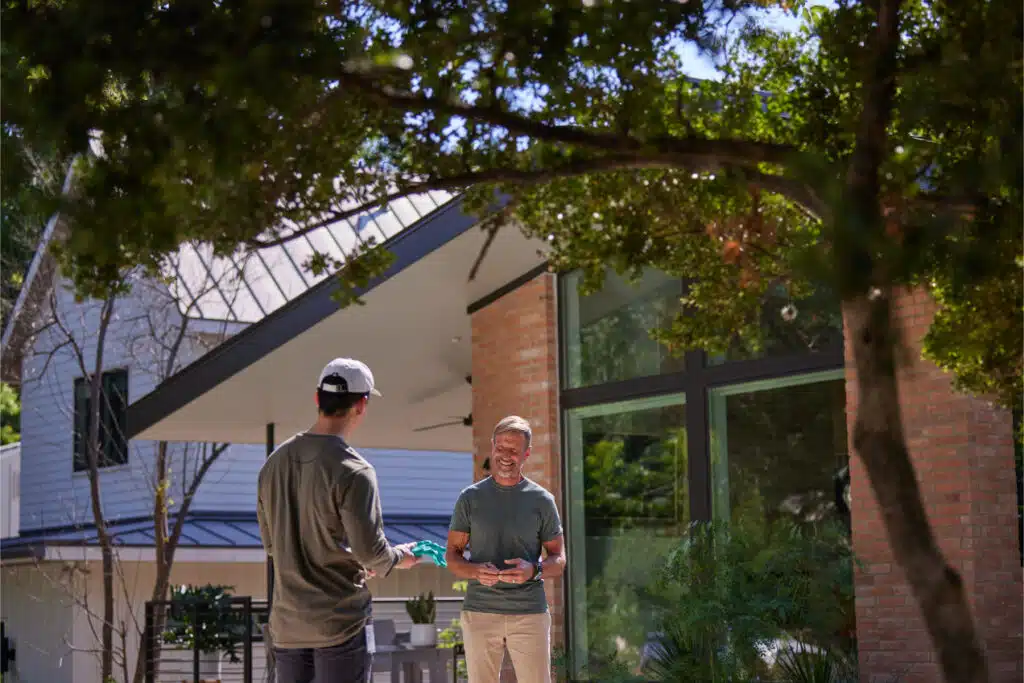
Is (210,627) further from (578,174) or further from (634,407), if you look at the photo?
(578,174)

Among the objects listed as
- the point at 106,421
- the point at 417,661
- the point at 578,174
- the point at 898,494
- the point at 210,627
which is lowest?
the point at 417,661

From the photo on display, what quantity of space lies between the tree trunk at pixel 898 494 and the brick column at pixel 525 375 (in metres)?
7.65

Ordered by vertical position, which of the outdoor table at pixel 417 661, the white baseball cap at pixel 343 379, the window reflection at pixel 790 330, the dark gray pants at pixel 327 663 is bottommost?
the outdoor table at pixel 417 661

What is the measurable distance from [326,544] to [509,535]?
1700 mm

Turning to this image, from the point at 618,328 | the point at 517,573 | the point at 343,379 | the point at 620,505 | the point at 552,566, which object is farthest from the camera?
the point at 618,328

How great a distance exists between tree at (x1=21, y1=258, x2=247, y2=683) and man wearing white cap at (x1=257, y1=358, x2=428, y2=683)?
957cm

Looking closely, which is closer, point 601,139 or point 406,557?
point 601,139

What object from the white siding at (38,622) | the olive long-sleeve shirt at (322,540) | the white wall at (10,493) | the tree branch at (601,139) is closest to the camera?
the tree branch at (601,139)

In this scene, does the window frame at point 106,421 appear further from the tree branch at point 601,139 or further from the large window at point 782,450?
the tree branch at point 601,139

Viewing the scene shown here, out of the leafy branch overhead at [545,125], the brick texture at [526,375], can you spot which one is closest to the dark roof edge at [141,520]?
the brick texture at [526,375]

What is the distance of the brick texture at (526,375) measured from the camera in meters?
11.7

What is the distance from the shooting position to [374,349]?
12.5 meters

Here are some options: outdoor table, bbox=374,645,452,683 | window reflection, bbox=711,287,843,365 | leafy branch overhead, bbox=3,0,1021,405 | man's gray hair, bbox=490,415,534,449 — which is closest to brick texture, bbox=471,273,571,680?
outdoor table, bbox=374,645,452,683

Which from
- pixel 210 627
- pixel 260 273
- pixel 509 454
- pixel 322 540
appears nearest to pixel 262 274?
pixel 260 273
